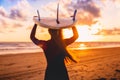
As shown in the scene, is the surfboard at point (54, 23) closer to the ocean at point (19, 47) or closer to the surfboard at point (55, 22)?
the surfboard at point (55, 22)

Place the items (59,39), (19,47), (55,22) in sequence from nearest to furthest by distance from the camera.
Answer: (59,39) < (55,22) < (19,47)

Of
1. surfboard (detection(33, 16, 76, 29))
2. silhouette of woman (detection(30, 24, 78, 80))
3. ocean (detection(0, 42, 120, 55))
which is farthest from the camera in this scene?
ocean (detection(0, 42, 120, 55))

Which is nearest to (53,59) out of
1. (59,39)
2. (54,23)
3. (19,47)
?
(59,39)

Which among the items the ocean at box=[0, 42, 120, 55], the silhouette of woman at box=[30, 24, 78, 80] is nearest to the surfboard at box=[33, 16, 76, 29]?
the silhouette of woman at box=[30, 24, 78, 80]

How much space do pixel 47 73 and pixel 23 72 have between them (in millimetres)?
6793

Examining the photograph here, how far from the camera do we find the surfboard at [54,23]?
3.23 metres

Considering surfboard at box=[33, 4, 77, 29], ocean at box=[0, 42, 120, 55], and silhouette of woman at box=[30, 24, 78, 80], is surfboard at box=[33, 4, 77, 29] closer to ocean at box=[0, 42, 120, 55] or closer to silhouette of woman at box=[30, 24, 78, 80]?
silhouette of woman at box=[30, 24, 78, 80]

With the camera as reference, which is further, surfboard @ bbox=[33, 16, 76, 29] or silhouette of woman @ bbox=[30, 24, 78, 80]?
silhouette of woman @ bbox=[30, 24, 78, 80]

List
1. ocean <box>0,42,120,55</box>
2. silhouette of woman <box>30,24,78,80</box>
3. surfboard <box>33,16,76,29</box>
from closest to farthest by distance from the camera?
surfboard <box>33,16,76,29</box>, silhouette of woman <box>30,24,78,80</box>, ocean <box>0,42,120,55</box>

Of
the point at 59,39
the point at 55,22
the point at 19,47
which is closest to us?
the point at 59,39

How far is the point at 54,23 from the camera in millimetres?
3326

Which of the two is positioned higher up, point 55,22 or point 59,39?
point 55,22

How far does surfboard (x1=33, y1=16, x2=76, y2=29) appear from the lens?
323 cm

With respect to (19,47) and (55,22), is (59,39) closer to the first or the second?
(55,22)
